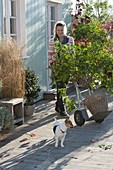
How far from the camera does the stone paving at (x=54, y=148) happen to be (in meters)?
5.25

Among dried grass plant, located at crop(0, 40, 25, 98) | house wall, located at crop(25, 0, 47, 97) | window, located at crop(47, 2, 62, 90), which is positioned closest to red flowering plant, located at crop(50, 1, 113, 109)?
dried grass plant, located at crop(0, 40, 25, 98)

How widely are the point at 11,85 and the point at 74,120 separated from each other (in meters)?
1.42

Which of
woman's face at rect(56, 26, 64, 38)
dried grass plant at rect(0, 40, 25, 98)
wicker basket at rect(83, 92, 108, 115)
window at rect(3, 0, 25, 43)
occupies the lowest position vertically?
wicker basket at rect(83, 92, 108, 115)

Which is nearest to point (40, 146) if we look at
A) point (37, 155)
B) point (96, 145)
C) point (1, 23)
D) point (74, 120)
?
point (37, 155)

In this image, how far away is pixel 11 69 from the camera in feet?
24.1

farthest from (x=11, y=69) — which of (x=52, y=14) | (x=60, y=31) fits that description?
(x=52, y=14)

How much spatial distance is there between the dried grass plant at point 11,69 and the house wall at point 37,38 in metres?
1.64

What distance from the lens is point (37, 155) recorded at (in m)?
5.69

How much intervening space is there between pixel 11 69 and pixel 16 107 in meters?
0.76

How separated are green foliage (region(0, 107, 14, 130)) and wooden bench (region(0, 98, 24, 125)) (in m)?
0.36

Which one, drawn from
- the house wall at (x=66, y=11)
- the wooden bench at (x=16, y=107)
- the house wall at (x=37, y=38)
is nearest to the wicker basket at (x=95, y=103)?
the wooden bench at (x=16, y=107)

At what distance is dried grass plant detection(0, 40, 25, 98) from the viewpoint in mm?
7325

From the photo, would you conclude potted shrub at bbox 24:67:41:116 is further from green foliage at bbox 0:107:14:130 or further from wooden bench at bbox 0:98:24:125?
green foliage at bbox 0:107:14:130

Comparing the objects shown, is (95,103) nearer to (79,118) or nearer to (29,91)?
(79,118)
